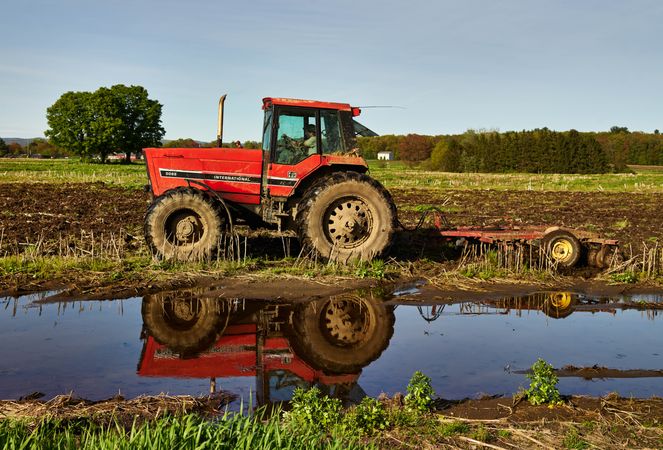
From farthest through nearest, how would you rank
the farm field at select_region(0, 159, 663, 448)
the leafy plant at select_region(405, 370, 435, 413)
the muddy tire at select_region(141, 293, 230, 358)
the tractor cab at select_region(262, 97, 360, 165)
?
the tractor cab at select_region(262, 97, 360, 165), the muddy tire at select_region(141, 293, 230, 358), the leafy plant at select_region(405, 370, 435, 413), the farm field at select_region(0, 159, 663, 448)

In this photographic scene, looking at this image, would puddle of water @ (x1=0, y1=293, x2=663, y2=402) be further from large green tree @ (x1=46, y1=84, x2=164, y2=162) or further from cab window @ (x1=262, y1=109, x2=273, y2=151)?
large green tree @ (x1=46, y1=84, x2=164, y2=162)

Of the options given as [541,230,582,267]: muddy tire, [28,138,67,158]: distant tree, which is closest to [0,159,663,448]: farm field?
[541,230,582,267]: muddy tire

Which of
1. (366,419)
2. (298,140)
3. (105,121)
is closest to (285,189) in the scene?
(298,140)

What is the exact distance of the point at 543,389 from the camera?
206 inches

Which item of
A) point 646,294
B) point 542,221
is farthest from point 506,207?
point 646,294

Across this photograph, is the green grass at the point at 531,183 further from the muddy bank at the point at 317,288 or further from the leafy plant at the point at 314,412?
the leafy plant at the point at 314,412

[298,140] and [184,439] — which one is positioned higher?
[298,140]

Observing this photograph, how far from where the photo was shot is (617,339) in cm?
751

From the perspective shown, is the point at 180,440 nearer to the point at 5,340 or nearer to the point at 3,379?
the point at 3,379

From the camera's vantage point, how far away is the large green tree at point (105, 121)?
264 feet

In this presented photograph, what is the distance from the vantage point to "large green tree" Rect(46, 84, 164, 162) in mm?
80562

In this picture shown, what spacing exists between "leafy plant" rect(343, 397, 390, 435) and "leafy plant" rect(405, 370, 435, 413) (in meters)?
0.30

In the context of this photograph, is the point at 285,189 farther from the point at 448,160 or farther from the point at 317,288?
the point at 448,160

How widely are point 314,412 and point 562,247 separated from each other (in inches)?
309
